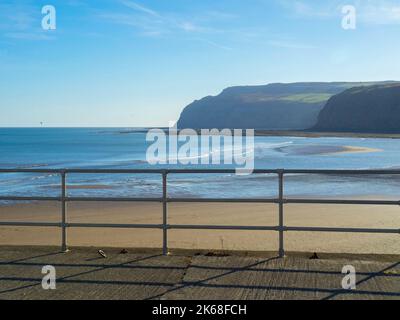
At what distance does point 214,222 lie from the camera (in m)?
13.9

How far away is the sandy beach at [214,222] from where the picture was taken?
10.7m

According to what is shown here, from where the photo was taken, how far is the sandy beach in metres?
10.7

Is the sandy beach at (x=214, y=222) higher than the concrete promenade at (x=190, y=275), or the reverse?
the concrete promenade at (x=190, y=275)

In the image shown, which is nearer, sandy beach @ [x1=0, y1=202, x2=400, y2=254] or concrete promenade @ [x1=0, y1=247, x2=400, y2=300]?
concrete promenade @ [x1=0, y1=247, x2=400, y2=300]

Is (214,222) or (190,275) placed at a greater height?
(190,275)

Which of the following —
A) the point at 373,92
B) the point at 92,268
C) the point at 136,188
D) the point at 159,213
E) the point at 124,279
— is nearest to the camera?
the point at 124,279

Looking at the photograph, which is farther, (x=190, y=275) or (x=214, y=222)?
(x=214, y=222)

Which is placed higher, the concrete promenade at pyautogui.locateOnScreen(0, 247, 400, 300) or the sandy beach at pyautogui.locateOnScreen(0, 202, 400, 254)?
the concrete promenade at pyautogui.locateOnScreen(0, 247, 400, 300)

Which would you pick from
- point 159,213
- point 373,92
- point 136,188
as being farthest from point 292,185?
point 373,92

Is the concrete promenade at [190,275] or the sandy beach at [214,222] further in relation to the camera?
the sandy beach at [214,222]

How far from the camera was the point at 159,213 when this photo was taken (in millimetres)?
15430
